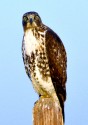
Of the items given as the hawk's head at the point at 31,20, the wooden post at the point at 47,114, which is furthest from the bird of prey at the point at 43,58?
the wooden post at the point at 47,114

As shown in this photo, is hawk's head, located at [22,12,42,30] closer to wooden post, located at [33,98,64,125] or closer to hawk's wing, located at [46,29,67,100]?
hawk's wing, located at [46,29,67,100]

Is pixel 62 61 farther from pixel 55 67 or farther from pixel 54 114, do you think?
pixel 54 114

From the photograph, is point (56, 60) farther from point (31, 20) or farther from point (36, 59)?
point (31, 20)

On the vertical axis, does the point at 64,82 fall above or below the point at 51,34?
below

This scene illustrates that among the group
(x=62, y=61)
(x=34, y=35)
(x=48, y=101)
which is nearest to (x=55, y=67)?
(x=62, y=61)

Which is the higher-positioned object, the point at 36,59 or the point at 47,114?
the point at 36,59

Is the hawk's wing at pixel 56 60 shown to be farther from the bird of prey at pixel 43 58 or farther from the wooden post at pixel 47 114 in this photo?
the wooden post at pixel 47 114

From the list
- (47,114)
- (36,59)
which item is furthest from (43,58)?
(47,114)
